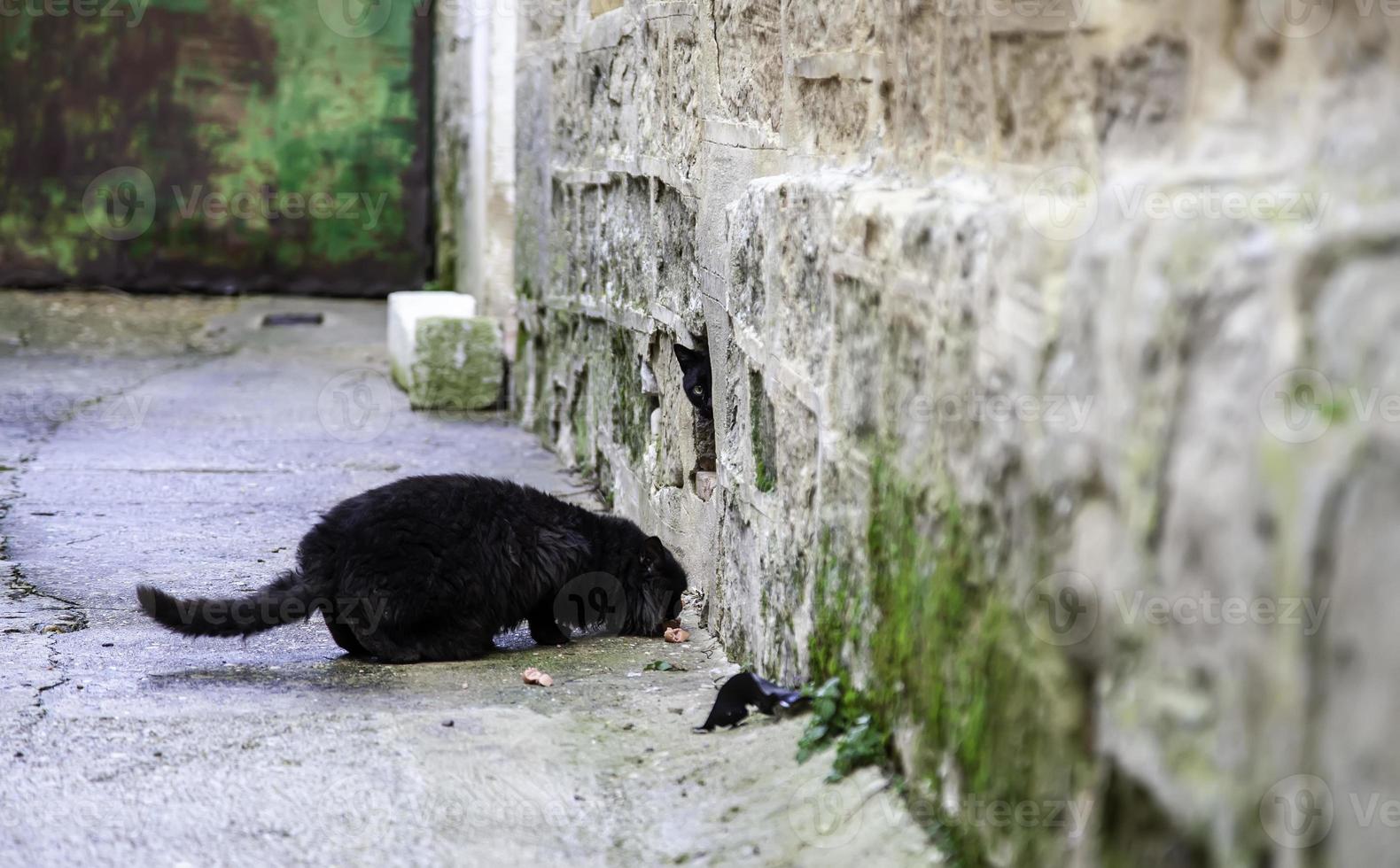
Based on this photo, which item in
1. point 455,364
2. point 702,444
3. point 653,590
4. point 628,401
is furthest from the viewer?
point 455,364

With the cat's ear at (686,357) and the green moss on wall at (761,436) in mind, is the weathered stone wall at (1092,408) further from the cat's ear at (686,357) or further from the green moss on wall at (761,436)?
the cat's ear at (686,357)

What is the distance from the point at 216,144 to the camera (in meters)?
11.5

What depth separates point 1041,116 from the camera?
7.41 feet

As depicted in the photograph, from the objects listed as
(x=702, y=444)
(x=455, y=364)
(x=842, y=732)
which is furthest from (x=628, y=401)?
(x=842, y=732)

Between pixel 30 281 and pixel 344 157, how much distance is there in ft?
8.29

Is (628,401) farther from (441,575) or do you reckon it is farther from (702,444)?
(441,575)

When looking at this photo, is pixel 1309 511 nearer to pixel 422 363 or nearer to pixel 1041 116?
pixel 1041 116

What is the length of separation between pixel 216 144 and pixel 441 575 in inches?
331

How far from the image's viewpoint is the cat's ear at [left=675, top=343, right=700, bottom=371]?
4.65 metres

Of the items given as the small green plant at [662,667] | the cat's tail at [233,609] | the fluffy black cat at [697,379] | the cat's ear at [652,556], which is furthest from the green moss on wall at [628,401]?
the cat's tail at [233,609]

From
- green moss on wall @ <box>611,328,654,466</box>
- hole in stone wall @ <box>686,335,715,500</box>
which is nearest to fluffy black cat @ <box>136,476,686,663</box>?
hole in stone wall @ <box>686,335,715,500</box>

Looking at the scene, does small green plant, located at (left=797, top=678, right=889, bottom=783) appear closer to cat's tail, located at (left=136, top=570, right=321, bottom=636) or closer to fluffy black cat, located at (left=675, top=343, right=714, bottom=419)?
cat's tail, located at (left=136, top=570, right=321, bottom=636)

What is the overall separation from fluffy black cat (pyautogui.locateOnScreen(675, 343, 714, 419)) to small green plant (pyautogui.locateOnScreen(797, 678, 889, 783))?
5.54ft

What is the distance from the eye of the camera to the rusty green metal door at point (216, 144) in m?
11.2
